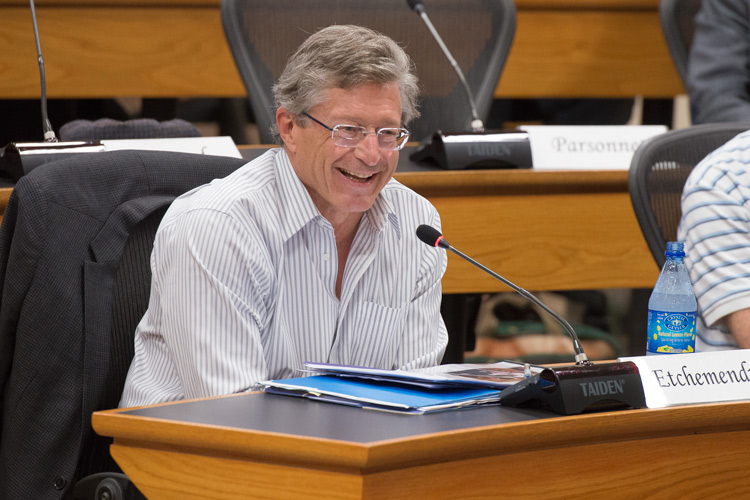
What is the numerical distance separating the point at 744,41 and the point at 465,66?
2.55 ft

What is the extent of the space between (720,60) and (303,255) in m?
1.62

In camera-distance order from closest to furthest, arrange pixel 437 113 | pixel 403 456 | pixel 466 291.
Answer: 1. pixel 403 456
2. pixel 466 291
3. pixel 437 113

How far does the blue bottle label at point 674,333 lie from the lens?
1.44 metres

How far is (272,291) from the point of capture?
141cm

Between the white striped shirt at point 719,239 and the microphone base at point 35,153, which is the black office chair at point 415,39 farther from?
the white striped shirt at point 719,239

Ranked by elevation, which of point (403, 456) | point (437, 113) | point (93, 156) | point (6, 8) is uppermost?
point (6, 8)

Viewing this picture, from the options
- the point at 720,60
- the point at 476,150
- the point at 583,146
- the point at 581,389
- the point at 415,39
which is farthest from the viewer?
the point at 720,60

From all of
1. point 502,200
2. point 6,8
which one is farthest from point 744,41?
point 6,8

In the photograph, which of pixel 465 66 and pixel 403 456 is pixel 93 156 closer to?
pixel 403 456

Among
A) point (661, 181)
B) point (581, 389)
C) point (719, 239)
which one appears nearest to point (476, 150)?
point (661, 181)

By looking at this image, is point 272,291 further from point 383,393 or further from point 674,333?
point 674,333

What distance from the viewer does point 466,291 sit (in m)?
2.17

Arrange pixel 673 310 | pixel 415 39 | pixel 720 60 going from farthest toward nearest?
pixel 720 60
pixel 415 39
pixel 673 310

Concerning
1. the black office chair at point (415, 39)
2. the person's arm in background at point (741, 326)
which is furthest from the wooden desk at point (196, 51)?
the person's arm in background at point (741, 326)
